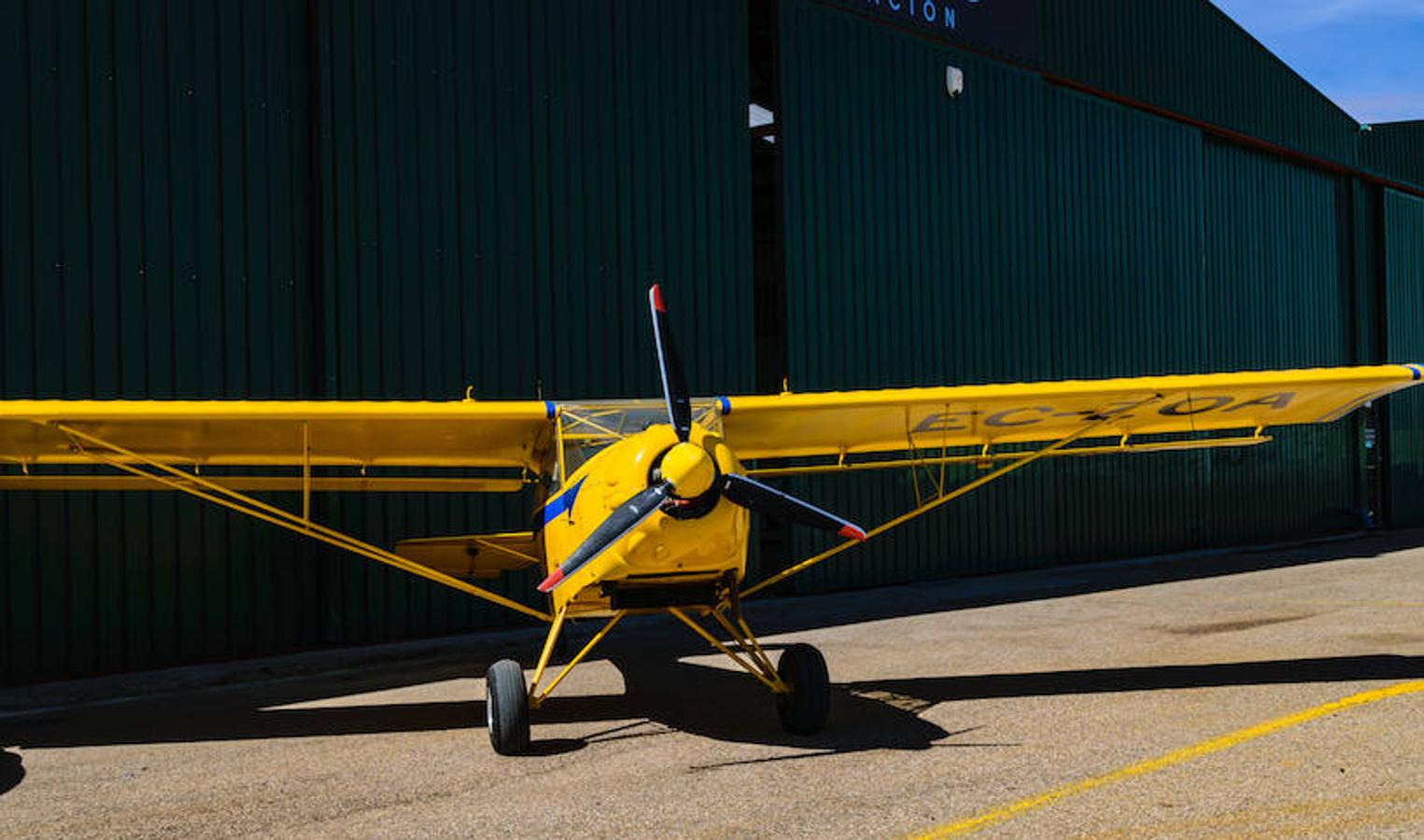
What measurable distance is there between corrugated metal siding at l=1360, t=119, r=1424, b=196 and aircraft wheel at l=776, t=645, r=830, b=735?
27814 mm

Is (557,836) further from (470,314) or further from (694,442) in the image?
(470,314)

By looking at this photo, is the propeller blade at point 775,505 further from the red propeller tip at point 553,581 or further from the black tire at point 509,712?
the black tire at point 509,712

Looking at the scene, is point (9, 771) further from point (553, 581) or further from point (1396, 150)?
point (1396, 150)

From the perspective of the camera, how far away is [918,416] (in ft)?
32.9

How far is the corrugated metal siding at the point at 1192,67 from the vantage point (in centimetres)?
2170

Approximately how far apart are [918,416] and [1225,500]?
16954 mm

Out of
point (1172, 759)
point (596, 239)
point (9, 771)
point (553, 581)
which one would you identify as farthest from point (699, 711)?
point (596, 239)

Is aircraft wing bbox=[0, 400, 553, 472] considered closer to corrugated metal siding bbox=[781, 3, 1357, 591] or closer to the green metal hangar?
the green metal hangar

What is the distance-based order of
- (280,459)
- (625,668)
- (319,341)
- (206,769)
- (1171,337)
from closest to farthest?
(206,769)
(280,459)
(625,668)
(319,341)
(1171,337)

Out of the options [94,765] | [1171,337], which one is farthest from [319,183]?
[1171,337]

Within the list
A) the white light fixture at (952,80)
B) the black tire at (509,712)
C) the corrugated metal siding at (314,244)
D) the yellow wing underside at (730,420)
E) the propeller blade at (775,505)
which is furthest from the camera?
the white light fixture at (952,80)

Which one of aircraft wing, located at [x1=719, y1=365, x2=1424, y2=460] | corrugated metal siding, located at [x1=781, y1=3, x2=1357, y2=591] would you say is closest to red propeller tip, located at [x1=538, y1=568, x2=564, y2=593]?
aircraft wing, located at [x1=719, y1=365, x2=1424, y2=460]

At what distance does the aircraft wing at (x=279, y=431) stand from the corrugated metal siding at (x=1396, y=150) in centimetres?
2774

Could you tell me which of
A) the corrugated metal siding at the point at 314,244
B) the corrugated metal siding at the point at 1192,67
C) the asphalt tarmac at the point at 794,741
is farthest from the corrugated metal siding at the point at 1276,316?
the corrugated metal siding at the point at 314,244
